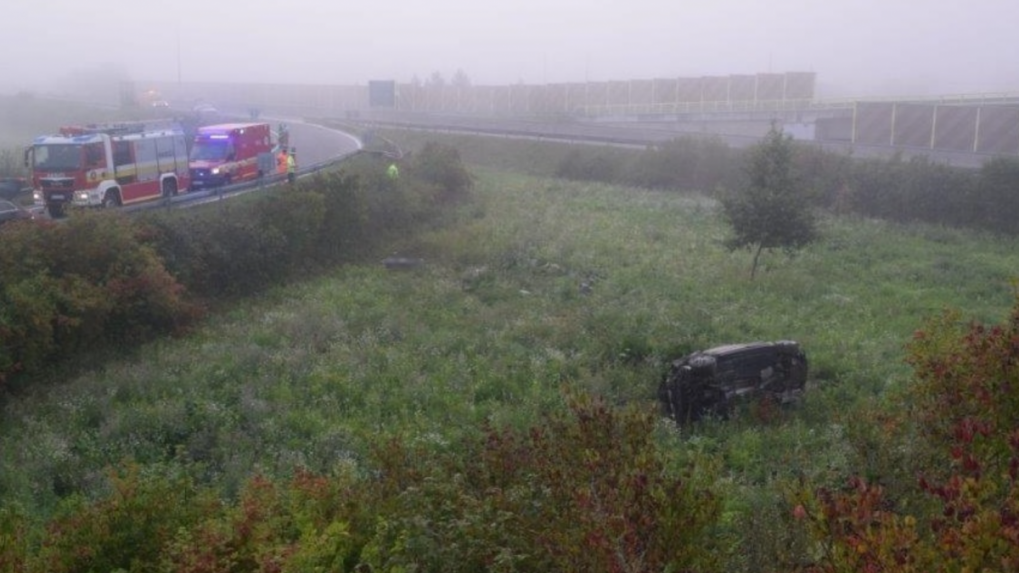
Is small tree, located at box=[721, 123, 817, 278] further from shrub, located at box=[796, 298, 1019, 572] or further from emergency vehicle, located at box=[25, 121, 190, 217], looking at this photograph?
emergency vehicle, located at box=[25, 121, 190, 217]

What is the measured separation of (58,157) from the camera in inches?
966

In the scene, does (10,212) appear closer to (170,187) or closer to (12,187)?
(12,187)

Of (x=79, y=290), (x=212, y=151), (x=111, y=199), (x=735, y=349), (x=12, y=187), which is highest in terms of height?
(x=212, y=151)

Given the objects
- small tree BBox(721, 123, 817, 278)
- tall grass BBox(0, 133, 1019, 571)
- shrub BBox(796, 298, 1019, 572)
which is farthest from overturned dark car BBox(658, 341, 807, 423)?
small tree BBox(721, 123, 817, 278)

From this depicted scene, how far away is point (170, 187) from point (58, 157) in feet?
13.8

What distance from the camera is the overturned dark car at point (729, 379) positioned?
13531 mm

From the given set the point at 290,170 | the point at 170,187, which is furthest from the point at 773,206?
the point at 170,187

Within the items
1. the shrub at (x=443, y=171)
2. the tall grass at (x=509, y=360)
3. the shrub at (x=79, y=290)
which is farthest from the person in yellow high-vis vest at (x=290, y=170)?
the shrub at (x=79, y=290)

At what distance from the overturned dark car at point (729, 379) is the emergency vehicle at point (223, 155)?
21242 millimetres

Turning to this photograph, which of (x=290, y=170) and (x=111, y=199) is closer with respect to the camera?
(x=111, y=199)

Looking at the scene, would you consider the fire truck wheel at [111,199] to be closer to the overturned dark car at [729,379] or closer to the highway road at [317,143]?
the highway road at [317,143]

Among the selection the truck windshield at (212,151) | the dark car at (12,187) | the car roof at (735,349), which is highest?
the truck windshield at (212,151)

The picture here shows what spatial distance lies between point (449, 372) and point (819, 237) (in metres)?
11.9

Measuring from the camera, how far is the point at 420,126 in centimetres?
5734
